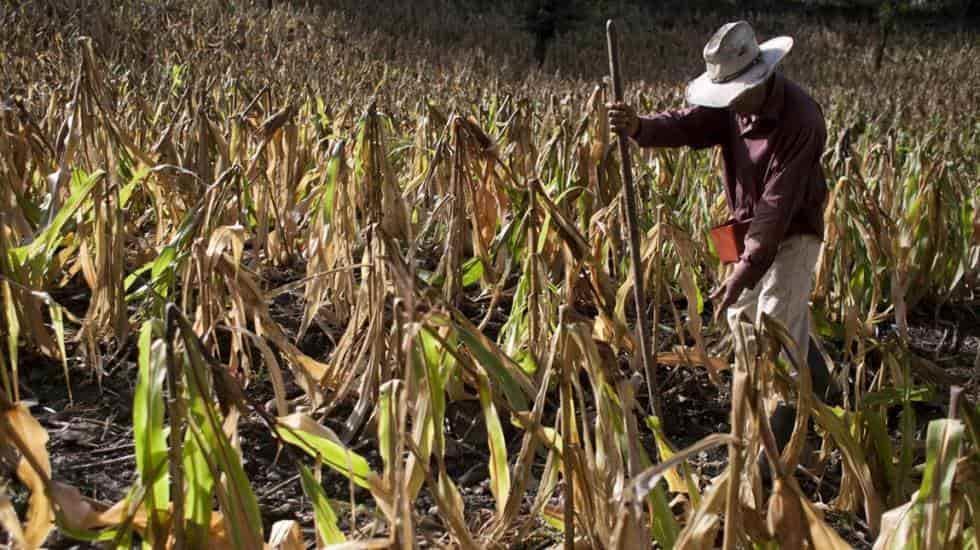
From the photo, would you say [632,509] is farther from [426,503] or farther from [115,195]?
[115,195]

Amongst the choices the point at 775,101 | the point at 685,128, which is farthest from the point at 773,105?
the point at 685,128

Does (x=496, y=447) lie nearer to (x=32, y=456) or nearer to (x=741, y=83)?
(x=32, y=456)

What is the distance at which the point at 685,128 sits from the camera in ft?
6.56

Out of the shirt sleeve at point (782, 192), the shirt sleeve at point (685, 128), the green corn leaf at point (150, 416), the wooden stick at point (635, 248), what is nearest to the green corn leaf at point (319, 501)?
the green corn leaf at point (150, 416)

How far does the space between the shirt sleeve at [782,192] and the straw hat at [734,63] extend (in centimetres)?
15

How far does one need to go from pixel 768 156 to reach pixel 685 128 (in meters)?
0.23

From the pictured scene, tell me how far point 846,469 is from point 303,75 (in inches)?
178

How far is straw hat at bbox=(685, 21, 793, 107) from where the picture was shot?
1.72m

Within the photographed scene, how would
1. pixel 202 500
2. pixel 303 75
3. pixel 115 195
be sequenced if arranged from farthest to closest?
pixel 303 75, pixel 115 195, pixel 202 500

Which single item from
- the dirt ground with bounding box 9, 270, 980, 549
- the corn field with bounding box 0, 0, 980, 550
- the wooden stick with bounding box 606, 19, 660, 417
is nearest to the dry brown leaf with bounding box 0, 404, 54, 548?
the corn field with bounding box 0, 0, 980, 550

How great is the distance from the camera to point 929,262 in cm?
278

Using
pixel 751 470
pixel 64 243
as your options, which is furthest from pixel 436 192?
pixel 751 470

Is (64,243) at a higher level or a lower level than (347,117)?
lower

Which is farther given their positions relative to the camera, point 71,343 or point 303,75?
point 303,75
